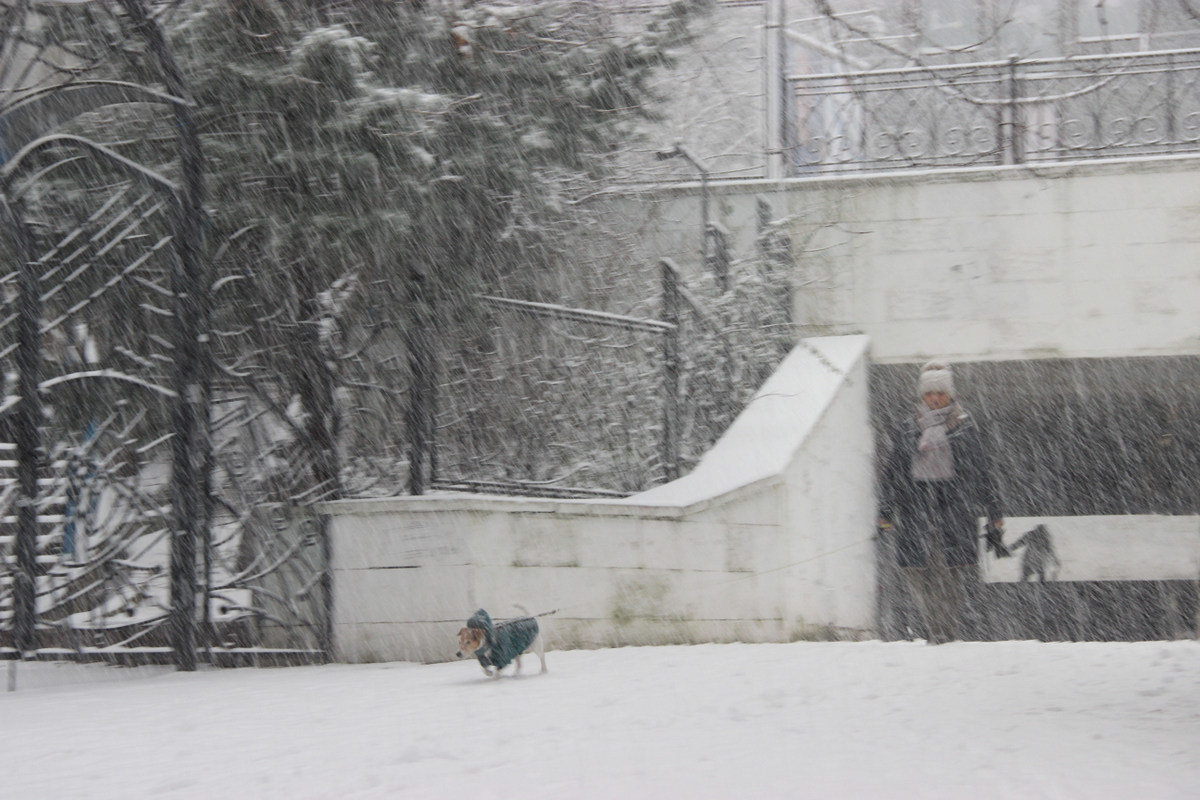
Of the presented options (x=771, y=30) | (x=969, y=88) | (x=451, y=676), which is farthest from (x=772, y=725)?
(x=771, y=30)

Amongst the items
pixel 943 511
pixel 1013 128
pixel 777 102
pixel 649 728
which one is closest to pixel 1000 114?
pixel 1013 128

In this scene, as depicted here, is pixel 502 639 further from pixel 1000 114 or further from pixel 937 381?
pixel 1000 114

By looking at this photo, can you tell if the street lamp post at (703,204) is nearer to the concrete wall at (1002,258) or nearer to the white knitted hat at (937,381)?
the concrete wall at (1002,258)

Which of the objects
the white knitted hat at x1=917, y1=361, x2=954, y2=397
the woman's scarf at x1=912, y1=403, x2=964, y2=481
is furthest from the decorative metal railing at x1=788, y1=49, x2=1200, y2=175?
the woman's scarf at x1=912, y1=403, x2=964, y2=481

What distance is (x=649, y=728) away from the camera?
459 centimetres

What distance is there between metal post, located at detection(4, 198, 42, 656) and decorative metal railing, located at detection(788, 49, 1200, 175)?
715 cm

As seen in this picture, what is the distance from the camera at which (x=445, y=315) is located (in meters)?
7.90

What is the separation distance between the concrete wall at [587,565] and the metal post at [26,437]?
1.56 metres

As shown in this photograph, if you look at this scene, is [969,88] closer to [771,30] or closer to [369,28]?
[771,30]

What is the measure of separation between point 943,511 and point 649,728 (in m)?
3.42


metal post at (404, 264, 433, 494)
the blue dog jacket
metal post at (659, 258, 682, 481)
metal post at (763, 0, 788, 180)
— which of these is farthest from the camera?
metal post at (763, 0, 788, 180)

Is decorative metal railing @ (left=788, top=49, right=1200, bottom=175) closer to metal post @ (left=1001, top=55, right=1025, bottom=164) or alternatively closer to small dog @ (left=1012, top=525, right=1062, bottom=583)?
metal post @ (left=1001, top=55, right=1025, bottom=164)

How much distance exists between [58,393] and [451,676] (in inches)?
121

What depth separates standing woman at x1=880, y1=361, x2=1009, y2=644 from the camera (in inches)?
292
